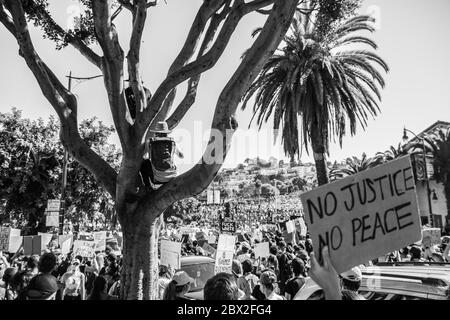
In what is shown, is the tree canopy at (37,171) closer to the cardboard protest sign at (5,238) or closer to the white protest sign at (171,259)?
the cardboard protest sign at (5,238)

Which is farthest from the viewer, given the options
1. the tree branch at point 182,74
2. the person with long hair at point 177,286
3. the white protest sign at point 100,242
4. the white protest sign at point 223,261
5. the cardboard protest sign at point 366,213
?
the white protest sign at point 100,242

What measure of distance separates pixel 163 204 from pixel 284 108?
12.1 metres

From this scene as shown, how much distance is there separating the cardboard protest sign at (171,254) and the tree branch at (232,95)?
2.96 meters

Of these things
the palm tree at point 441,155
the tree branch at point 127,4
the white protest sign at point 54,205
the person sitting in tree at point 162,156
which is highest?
the palm tree at point 441,155

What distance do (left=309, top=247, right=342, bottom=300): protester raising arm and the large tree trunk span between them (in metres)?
3.29

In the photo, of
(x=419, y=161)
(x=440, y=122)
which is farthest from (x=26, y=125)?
(x=440, y=122)

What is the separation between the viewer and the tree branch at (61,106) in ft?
17.6

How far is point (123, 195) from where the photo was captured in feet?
17.2

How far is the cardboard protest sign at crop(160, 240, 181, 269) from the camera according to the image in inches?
293

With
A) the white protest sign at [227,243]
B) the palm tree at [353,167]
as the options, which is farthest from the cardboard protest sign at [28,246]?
the palm tree at [353,167]

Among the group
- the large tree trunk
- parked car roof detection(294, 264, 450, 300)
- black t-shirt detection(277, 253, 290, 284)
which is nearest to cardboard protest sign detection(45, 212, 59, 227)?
black t-shirt detection(277, 253, 290, 284)

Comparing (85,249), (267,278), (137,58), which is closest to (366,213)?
(267,278)

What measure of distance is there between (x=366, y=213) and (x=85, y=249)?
427 inches
